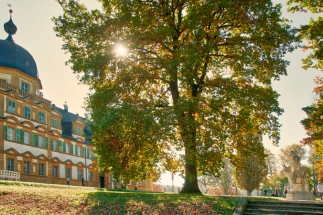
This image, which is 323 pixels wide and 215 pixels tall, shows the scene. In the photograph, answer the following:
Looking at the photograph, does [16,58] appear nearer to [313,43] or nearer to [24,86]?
[24,86]

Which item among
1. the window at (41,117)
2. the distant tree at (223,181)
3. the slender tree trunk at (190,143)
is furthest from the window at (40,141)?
the distant tree at (223,181)

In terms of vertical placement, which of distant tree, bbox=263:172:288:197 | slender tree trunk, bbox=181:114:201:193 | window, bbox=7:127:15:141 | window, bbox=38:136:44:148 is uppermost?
window, bbox=7:127:15:141

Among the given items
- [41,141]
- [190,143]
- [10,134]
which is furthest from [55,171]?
[190,143]

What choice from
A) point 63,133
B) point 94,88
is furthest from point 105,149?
point 63,133

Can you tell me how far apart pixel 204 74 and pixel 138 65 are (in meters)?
3.96

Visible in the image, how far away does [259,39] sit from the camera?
2058cm

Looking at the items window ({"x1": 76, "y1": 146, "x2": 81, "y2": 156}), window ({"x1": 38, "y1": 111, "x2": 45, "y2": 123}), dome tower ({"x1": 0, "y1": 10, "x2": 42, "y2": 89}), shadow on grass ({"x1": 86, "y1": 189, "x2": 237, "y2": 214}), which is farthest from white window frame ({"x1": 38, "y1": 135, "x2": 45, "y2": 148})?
shadow on grass ({"x1": 86, "y1": 189, "x2": 237, "y2": 214})

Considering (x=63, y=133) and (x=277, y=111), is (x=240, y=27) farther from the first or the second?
(x=63, y=133)

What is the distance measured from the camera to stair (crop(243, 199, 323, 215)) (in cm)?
1442

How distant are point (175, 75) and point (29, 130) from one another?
23.8 meters

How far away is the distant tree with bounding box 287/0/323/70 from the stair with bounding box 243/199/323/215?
9.56 meters

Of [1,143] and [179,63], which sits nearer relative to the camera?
[179,63]

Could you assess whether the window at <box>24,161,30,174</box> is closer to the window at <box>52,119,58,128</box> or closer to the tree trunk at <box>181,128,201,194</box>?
the window at <box>52,119,58,128</box>

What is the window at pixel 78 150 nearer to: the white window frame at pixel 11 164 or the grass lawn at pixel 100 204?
the white window frame at pixel 11 164
